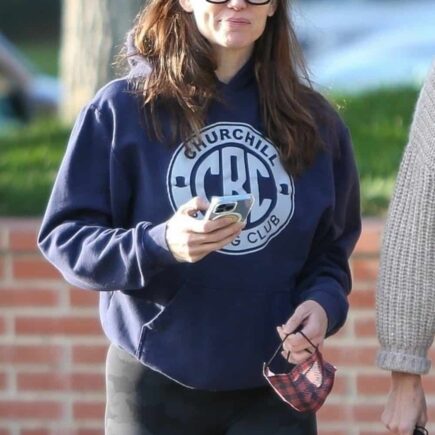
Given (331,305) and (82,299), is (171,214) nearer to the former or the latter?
(331,305)

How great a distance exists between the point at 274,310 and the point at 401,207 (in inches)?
16.0

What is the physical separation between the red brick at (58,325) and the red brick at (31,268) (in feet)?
0.49

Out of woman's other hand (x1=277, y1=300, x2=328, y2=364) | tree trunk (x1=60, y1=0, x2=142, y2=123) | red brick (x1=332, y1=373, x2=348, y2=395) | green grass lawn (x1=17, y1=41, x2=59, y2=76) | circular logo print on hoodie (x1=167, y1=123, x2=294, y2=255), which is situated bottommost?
red brick (x1=332, y1=373, x2=348, y2=395)

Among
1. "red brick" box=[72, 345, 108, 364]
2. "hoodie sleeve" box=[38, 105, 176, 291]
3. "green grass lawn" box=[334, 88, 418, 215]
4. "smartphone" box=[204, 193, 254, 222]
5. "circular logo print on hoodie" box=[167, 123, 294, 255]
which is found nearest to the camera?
"smartphone" box=[204, 193, 254, 222]

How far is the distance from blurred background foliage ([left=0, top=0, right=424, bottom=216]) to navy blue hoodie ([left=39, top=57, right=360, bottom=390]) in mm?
1522

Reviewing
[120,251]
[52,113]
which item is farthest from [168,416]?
[52,113]

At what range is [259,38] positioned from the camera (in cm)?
326

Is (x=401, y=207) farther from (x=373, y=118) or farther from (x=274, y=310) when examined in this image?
(x=373, y=118)

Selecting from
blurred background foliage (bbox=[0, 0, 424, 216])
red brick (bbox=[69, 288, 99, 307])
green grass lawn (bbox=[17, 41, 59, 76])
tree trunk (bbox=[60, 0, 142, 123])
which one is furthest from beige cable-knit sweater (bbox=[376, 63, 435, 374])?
Result: green grass lawn (bbox=[17, 41, 59, 76])

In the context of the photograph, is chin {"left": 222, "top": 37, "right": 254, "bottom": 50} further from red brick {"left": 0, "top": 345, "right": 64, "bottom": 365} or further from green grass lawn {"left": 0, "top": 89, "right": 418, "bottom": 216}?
red brick {"left": 0, "top": 345, "right": 64, "bottom": 365}

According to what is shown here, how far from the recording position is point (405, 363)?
126 inches

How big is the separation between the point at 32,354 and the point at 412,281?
197 centimetres

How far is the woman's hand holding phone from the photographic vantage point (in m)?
2.70

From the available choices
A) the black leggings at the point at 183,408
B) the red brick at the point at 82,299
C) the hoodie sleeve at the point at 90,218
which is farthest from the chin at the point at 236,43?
the red brick at the point at 82,299
